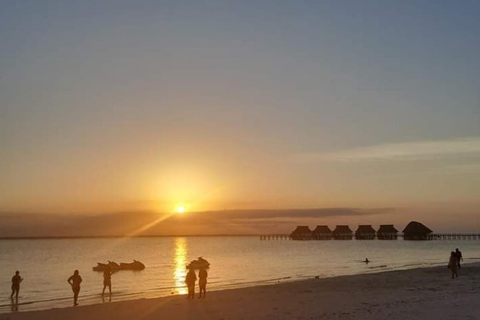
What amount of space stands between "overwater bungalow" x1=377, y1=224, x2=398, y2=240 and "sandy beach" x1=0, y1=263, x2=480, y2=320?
13044 centimetres

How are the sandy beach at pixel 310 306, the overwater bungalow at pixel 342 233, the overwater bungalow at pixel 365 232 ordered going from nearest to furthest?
the sandy beach at pixel 310 306 < the overwater bungalow at pixel 365 232 < the overwater bungalow at pixel 342 233

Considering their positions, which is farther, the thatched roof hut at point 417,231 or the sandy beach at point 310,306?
the thatched roof hut at point 417,231

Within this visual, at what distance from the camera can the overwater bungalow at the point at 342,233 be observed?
526ft

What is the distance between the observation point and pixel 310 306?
757 inches

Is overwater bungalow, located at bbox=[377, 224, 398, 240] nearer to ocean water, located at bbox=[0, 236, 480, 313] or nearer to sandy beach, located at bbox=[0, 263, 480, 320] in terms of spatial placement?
ocean water, located at bbox=[0, 236, 480, 313]

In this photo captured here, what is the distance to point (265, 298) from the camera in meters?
22.8

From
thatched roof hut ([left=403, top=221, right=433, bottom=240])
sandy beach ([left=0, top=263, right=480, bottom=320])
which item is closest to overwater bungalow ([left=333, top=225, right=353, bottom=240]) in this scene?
thatched roof hut ([left=403, top=221, right=433, bottom=240])

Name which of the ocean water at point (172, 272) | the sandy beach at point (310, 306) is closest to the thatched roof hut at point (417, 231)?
the ocean water at point (172, 272)

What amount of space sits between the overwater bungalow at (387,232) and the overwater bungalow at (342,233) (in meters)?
9.52

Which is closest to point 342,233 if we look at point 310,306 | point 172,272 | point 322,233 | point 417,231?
point 322,233

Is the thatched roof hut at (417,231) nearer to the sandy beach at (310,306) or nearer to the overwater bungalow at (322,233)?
the overwater bungalow at (322,233)

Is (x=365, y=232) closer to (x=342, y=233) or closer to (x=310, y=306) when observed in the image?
(x=342, y=233)

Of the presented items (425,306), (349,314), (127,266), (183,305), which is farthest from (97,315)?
(127,266)

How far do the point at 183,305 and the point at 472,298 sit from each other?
1087 centimetres
